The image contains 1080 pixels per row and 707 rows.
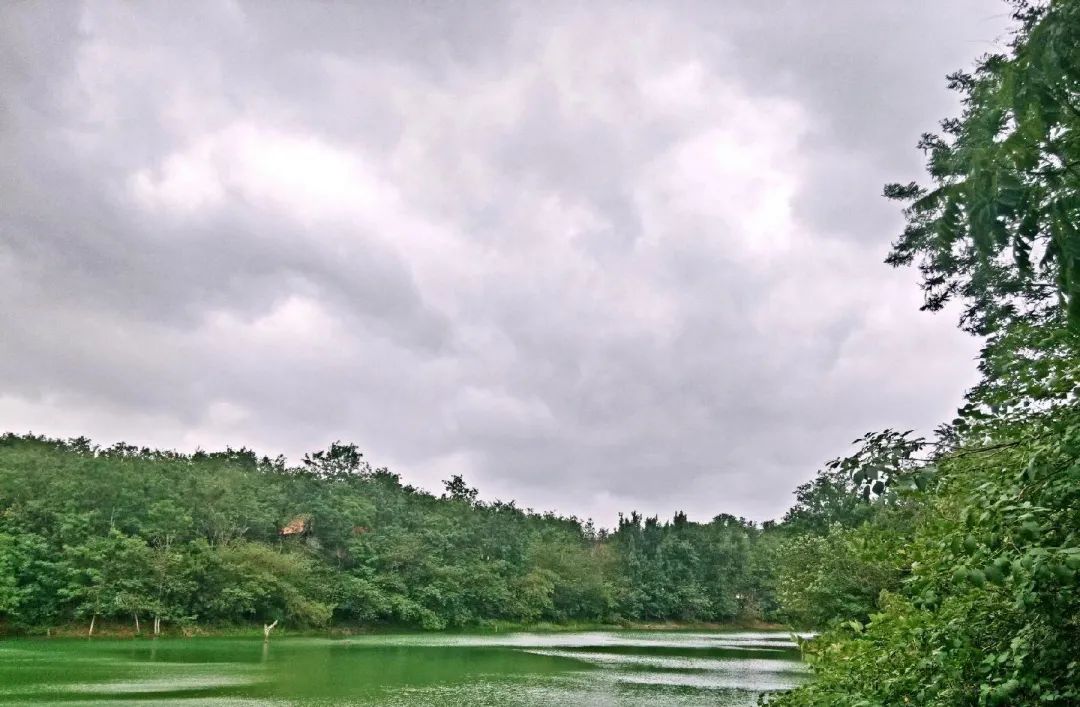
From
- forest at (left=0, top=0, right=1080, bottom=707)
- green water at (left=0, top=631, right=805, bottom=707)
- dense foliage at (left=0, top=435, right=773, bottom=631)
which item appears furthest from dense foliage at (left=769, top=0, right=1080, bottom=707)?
dense foliage at (left=0, top=435, right=773, bottom=631)

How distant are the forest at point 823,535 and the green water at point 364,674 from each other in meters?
4.19

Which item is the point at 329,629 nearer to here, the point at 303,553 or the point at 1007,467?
the point at 303,553

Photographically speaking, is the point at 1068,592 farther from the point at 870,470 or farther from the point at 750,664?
the point at 750,664

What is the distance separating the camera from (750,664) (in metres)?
31.8

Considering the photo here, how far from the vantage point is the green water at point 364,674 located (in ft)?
60.5

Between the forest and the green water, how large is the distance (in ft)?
13.8

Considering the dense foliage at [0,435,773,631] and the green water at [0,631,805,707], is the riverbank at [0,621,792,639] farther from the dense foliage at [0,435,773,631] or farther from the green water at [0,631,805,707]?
the green water at [0,631,805,707]

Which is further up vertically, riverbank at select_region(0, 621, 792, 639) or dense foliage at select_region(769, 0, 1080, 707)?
dense foliage at select_region(769, 0, 1080, 707)

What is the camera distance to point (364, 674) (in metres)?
24.0

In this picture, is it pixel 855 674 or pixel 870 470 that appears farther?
pixel 855 674

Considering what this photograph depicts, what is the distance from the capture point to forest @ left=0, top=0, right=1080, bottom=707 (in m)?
2.45

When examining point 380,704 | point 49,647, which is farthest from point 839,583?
point 49,647

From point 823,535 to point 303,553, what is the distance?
110ft

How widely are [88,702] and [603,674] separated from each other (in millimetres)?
15792
